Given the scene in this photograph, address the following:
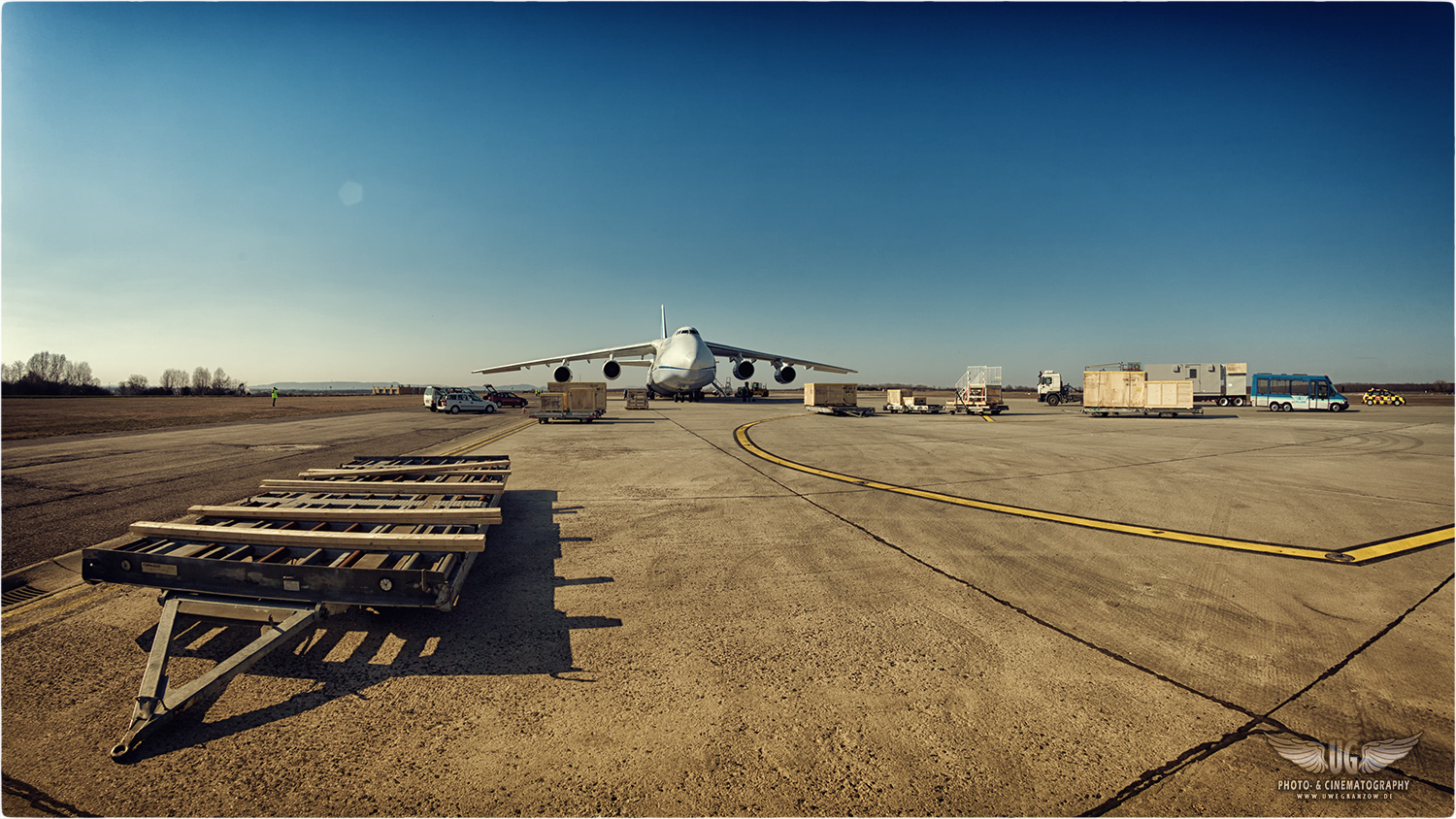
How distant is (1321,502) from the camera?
709 cm

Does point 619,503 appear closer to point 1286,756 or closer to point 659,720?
point 659,720

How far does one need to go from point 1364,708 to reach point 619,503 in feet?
22.0

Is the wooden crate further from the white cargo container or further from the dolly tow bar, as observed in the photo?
the dolly tow bar

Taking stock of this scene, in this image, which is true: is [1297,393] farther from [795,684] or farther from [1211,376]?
[795,684]

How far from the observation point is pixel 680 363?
3472cm

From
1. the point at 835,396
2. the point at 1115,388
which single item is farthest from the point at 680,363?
the point at 1115,388

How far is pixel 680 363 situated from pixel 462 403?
1463 cm

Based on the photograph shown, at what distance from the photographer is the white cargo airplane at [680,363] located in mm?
34719

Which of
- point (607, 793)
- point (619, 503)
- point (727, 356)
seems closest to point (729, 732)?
point (607, 793)

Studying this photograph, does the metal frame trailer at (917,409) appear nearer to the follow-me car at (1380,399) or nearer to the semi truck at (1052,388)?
the semi truck at (1052,388)

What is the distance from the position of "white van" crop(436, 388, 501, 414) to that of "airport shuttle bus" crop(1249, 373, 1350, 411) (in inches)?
2091

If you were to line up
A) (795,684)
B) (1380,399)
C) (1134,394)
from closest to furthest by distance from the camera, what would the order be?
(795,684)
(1134,394)
(1380,399)

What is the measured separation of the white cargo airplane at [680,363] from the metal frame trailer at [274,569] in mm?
28629

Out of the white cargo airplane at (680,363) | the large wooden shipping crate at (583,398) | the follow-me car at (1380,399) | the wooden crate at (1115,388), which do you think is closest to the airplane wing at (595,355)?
the white cargo airplane at (680,363)
